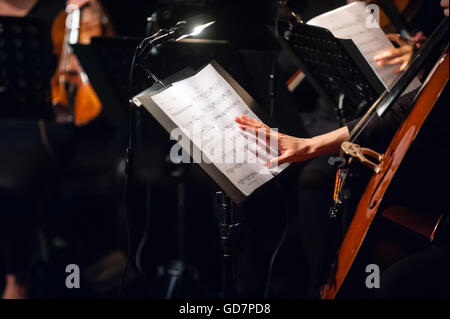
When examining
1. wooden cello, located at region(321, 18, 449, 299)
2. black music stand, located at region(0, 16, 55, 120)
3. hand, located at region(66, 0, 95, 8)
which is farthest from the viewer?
hand, located at region(66, 0, 95, 8)

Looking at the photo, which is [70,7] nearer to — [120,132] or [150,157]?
[120,132]

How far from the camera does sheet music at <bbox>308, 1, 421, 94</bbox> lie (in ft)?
5.06

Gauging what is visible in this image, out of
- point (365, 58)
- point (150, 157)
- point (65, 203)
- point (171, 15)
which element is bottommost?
point (65, 203)

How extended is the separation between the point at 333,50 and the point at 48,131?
145cm

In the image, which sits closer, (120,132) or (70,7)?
(70,7)

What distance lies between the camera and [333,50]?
1537 mm

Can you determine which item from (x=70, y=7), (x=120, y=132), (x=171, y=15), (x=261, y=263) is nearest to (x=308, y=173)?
(x=261, y=263)

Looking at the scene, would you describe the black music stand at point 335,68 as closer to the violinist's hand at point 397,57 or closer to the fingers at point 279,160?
the violinist's hand at point 397,57

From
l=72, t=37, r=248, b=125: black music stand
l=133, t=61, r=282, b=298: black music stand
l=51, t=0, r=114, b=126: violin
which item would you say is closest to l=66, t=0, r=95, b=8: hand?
l=51, t=0, r=114, b=126: violin

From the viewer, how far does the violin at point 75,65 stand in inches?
93.4

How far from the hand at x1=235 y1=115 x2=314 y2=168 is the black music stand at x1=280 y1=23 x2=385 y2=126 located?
1.12ft

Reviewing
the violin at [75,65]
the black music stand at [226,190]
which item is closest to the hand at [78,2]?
the violin at [75,65]

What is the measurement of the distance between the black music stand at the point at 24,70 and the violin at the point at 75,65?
32 centimetres

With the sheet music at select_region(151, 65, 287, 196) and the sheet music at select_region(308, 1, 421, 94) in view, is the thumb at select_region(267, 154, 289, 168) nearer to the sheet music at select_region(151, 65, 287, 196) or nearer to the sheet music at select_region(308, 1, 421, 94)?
the sheet music at select_region(151, 65, 287, 196)
